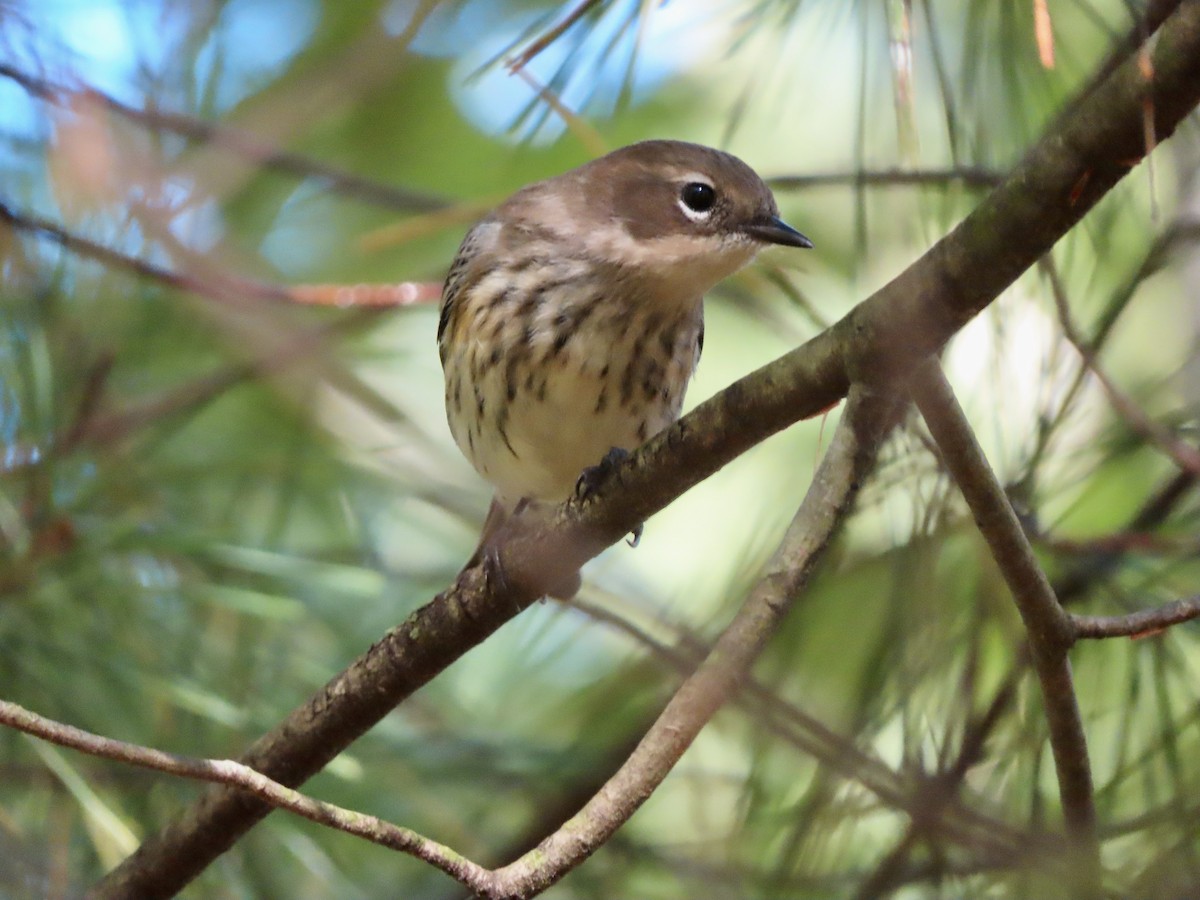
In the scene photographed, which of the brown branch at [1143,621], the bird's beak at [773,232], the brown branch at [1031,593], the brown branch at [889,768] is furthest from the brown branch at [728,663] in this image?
the bird's beak at [773,232]

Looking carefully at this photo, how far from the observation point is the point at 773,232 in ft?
11.9

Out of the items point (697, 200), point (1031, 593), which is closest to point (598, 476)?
point (1031, 593)

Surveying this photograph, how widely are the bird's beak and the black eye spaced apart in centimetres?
14

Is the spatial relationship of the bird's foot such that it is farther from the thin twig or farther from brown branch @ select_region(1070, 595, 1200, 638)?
brown branch @ select_region(1070, 595, 1200, 638)

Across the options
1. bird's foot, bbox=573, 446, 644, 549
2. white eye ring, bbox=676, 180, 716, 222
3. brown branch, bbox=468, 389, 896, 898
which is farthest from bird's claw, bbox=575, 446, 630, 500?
white eye ring, bbox=676, 180, 716, 222

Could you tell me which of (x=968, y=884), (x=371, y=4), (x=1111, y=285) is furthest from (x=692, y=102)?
(x=968, y=884)

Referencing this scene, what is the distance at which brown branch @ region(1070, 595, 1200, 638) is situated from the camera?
197cm

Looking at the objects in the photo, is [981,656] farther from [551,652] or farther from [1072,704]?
[551,652]

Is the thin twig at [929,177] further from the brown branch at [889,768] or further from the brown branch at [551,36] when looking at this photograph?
the brown branch at [889,768]

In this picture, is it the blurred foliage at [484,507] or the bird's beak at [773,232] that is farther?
the bird's beak at [773,232]

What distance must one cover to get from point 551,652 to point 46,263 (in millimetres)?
1766

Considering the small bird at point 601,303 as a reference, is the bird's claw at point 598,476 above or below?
below

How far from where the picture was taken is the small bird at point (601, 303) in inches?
145

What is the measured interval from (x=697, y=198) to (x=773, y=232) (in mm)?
268
